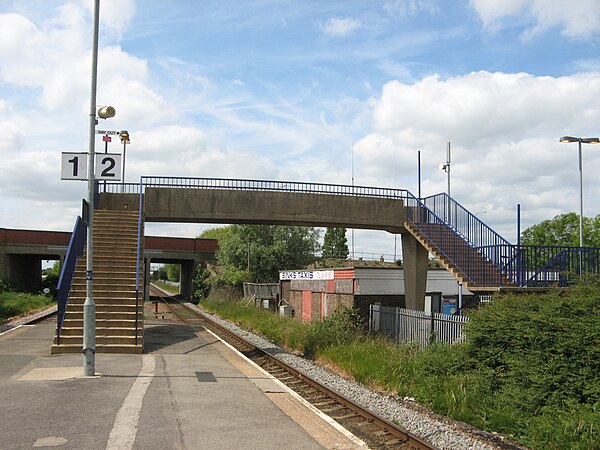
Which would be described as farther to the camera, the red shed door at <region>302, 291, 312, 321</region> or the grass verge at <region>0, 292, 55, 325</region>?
the red shed door at <region>302, 291, 312, 321</region>

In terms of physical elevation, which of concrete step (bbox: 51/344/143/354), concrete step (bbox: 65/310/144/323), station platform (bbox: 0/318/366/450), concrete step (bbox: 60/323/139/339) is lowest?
station platform (bbox: 0/318/366/450)

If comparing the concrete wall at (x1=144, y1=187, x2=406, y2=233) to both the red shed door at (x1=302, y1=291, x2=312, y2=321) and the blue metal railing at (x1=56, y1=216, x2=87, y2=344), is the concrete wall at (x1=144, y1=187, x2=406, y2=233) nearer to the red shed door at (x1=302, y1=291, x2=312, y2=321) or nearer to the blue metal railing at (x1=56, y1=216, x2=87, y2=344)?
the blue metal railing at (x1=56, y1=216, x2=87, y2=344)

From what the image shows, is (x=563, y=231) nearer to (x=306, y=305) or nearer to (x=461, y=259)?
(x=306, y=305)

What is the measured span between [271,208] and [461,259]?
25.4 feet

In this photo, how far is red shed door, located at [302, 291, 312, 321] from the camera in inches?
1282

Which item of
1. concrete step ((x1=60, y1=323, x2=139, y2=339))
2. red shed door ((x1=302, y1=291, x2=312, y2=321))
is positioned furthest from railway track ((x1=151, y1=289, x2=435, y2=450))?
red shed door ((x1=302, y1=291, x2=312, y2=321))

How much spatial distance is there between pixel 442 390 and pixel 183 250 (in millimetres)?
48295

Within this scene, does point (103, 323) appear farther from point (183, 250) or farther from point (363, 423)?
point (183, 250)

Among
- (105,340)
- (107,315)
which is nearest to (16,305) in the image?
(107,315)

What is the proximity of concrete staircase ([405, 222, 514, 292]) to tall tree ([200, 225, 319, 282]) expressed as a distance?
26.9 m

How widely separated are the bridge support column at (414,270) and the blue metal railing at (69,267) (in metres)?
12.5

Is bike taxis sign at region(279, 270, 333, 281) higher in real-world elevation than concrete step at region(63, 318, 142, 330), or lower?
higher

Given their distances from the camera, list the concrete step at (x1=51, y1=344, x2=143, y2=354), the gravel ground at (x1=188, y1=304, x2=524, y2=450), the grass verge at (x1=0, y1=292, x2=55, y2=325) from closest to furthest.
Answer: the gravel ground at (x1=188, y1=304, x2=524, y2=450) → the concrete step at (x1=51, y1=344, x2=143, y2=354) → the grass verge at (x1=0, y1=292, x2=55, y2=325)

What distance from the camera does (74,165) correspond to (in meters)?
13.1
